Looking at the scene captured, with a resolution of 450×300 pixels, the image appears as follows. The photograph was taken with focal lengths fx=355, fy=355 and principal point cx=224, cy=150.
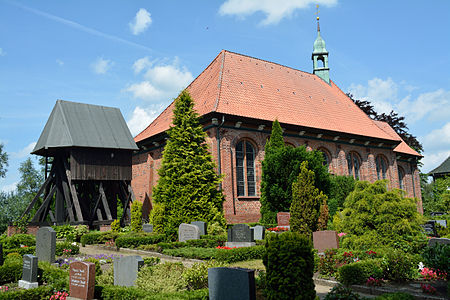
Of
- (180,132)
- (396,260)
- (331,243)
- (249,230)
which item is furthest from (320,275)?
(180,132)

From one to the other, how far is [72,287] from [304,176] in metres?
9.30

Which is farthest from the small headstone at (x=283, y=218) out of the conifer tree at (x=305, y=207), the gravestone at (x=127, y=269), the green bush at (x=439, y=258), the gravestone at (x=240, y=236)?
the gravestone at (x=127, y=269)

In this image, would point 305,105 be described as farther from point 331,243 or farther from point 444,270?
point 444,270

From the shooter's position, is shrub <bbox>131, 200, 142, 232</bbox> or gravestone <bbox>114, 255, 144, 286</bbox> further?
shrub <bbox>131, 200, 142, 232</bbox>

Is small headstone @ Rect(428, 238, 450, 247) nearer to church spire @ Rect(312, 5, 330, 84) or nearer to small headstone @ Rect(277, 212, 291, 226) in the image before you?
small headstone @ Rect(277, 212, 291, 226)

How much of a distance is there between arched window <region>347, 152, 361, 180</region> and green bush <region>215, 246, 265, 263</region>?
738 inches

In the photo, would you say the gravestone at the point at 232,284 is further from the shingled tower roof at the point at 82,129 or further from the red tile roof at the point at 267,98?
the shingled tower roof at the point at 82,129

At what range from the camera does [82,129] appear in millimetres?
23953

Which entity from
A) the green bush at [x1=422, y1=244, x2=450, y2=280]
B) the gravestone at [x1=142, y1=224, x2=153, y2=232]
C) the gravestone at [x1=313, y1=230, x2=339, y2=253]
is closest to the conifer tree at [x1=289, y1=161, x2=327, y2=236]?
the gravestone at [x1=313, y1=230, x2=339, y2=253]

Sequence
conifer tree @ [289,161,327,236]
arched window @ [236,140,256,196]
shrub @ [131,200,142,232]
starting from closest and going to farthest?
Answer: conifer tree @ [289,161,327,236] → shrub @ [131,200,142,232] → arched window @ [236,140,256,196]

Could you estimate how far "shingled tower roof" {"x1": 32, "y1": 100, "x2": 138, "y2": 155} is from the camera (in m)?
23.0

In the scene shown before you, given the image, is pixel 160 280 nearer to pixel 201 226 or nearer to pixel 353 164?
pixel 201 226

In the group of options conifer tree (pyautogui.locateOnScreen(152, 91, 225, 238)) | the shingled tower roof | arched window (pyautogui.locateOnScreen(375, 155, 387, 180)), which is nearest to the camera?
conifer tree (pyautogui.locateOnScreen(152, 91, 225, 238))

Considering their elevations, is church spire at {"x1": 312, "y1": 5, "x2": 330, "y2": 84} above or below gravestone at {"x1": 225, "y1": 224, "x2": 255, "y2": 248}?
above
